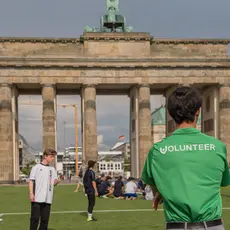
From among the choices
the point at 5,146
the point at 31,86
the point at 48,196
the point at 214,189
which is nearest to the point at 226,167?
the point at 214,189

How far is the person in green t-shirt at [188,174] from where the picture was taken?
3.78 metres

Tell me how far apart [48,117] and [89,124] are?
4590 millimetres

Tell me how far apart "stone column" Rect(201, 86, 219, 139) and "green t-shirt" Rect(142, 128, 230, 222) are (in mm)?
56337

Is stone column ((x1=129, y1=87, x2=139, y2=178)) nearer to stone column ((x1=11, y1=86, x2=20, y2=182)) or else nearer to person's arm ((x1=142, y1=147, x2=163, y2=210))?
stone column ((x1=11, y1=86, x2=20, y2=182))

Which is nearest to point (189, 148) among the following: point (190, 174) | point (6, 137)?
point (190, 174)

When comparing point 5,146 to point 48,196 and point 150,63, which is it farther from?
point 48,196

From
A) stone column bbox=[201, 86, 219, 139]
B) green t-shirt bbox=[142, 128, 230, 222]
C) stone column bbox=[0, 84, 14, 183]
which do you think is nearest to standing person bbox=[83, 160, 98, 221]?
green t-shirt bbox=[142, 128, 230, 222]

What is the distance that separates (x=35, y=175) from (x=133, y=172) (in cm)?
5247

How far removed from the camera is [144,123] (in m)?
57.1

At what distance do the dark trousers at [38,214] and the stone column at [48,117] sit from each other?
151ft

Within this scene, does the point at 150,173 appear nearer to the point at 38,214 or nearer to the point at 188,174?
the point at 188,174

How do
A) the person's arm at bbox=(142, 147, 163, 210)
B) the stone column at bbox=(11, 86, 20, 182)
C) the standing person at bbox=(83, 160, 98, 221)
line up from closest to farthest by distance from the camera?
the person's arm at bbox=(142, 147, 163, 210) → the standing person at bbox=(83, 160, 98, 221) → the stone column at bbox=(11, 86, 20, 182)

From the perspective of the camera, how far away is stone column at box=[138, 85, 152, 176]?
57094 millimetres

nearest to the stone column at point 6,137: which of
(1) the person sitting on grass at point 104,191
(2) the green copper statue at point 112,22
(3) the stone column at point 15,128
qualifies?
(3) the stone column at point 15,128
